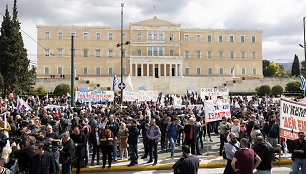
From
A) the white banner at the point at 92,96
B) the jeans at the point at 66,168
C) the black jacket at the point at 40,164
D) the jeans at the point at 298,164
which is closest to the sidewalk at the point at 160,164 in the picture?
the jeans at the point at 66,168

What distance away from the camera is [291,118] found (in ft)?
22.6

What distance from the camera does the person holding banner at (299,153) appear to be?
6.17 meters

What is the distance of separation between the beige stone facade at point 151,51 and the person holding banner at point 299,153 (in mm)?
52126

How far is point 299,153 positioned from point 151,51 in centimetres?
5600

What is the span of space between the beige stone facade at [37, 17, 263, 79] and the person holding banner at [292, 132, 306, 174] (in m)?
52.1

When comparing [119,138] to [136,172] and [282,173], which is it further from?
[282,173]

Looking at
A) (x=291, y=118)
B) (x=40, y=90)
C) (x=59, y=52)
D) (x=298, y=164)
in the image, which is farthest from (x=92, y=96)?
(x=59, y=52)

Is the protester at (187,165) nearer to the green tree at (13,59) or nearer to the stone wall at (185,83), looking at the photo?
the green tree at (13,59)

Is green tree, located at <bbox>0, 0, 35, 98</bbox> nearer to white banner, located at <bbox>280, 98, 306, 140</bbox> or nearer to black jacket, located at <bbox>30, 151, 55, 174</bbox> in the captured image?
black jacket, located at <bbox>30, 151, 55, 174</bbox>

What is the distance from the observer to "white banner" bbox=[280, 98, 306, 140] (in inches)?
268

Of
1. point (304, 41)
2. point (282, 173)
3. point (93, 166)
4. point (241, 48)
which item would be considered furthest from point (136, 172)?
point (241, 48)

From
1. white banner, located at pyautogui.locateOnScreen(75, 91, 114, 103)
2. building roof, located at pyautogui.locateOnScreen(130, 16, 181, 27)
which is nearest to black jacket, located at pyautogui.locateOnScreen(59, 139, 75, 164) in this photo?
white banner, located at pyautogui.locateOnScreen(75, 91, 114, 103)

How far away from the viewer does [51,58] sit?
2357 inches

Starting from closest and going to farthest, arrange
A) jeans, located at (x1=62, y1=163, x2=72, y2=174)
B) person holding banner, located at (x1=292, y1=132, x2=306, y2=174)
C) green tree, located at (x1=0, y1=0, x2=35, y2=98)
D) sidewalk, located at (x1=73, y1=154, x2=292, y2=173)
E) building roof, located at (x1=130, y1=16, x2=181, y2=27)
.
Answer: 1. person holding banner, located at (x1=292, y1=132, x2=306, y2=174)
2. jeans, located at (x1=62, y1=163, x2=72, y2=174)
3. sidewalk, located at (x1=73, y1=154, x2=292, y2=173)
4. green tree, located at (x1=0, y1=0, x2=35, y2=98)
5. building roof, located at (x1=130, y1=16, x2=181, y2=27)
